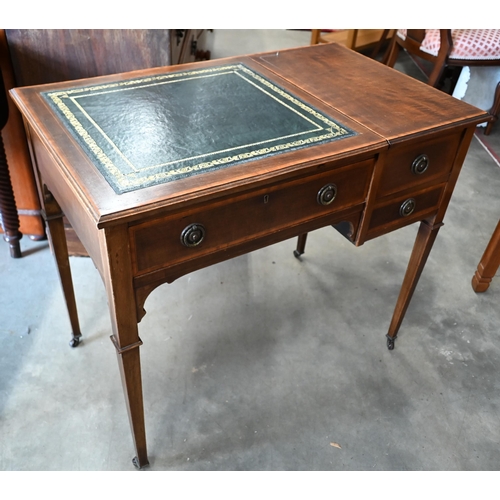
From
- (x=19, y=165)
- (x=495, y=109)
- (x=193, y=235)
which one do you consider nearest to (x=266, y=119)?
(x=193, y=235)

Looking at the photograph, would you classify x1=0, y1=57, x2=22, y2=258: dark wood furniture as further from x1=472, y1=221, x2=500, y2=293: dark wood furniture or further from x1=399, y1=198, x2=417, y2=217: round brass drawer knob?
x1=472, y1=221, x2=500, y2=293: dark wood furniture

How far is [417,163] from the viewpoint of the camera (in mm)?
1238

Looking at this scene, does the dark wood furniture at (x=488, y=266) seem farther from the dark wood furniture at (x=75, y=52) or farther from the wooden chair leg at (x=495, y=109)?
the wooden chair leg at (x=495, y=109)

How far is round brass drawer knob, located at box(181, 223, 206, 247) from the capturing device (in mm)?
969

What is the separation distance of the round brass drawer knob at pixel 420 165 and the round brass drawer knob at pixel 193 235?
0.58 meters

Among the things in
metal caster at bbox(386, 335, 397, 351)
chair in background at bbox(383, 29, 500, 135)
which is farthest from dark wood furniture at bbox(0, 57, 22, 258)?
chair in background at bbox(383, 29, 500, 135)

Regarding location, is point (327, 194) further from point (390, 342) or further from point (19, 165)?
point (19, 165)

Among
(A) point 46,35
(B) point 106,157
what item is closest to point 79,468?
(B) point 106,157

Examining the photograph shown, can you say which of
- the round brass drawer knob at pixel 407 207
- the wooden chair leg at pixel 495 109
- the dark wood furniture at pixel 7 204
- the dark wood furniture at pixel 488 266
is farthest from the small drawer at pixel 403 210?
the wooden chair leg at pixel 495 109

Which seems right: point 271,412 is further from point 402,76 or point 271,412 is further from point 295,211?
point 402,76

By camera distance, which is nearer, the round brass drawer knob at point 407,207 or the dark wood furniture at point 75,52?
the round brass drawer knob at point 407,207

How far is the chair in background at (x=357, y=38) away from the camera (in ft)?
13.6

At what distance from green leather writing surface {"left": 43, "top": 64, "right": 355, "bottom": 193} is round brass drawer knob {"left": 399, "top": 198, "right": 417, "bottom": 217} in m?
0.29

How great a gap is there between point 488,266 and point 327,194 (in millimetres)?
1135
